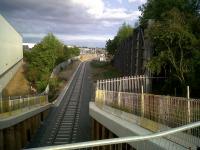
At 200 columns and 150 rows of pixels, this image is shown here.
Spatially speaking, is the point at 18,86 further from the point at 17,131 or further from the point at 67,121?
the point at 17,131

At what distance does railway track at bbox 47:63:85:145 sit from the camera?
30.9 meters

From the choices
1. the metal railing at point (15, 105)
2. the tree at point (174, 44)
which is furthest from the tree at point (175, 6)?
the metal railing at point (15, 105)

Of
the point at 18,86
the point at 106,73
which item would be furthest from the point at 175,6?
the point at 18,86

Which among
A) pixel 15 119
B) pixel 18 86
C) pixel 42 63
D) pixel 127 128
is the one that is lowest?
pixel 18 86

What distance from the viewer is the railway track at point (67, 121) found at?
1218 inches

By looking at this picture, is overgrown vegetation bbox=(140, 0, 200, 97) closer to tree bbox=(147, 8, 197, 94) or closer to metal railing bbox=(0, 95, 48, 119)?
tree bbox=(147, 8, 197, 94)

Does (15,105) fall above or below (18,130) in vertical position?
above

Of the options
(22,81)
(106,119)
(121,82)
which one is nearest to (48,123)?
(121,82)

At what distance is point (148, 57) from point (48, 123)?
10727 mm

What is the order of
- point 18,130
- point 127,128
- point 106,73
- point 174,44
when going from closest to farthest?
point 127,128 → point 18,130 → point 174,44 → point 106,73

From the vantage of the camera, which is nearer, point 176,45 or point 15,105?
point 15,105

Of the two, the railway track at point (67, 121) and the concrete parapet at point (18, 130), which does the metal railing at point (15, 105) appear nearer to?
the concrete parapet at point (18, 130)

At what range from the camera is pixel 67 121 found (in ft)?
130

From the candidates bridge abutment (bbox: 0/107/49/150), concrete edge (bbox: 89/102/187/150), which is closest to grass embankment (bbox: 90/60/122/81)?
bridge abutment (bbox: 0/107/49/150)
